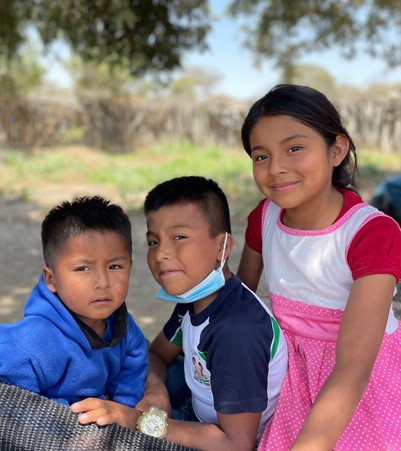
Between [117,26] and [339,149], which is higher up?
[117,26]

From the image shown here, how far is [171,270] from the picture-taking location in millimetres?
1647

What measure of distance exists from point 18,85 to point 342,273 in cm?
1924

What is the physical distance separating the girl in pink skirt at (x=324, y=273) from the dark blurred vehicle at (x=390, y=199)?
3.43 m

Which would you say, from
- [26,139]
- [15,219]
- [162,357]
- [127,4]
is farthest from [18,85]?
[162,357]

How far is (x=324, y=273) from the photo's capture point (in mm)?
1659

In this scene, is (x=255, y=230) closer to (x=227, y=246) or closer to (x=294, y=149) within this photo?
(x=227, y=246)

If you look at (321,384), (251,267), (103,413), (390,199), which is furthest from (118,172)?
(103,413)

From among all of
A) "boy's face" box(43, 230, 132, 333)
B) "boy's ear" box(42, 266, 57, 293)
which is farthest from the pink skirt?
"boy's ear" box(42, 266, 57, 293)

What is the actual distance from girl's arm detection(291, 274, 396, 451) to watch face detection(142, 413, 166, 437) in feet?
1.18

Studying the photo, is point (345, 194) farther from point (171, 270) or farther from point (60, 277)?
point (60, 277)

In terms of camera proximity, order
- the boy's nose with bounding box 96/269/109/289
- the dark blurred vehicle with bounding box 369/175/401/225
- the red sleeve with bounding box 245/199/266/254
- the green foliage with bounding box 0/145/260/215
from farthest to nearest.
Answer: the green foliage with bounding box 0/145/260/215 → the dark blurred vehicle with bounding box 369/175/401/225 → the red sleeve with bounding box 245/199/266/254 → the boy's nose with bounding box 96/269/109/289

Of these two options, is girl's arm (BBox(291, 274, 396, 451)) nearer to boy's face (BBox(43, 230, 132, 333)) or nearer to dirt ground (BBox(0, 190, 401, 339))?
boy's face (BBox(43, 230, 132, 333))

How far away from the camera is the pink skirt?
149 centimetres

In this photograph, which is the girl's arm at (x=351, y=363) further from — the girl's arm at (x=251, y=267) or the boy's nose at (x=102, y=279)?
the boy's nose at (x=102, y=279)
